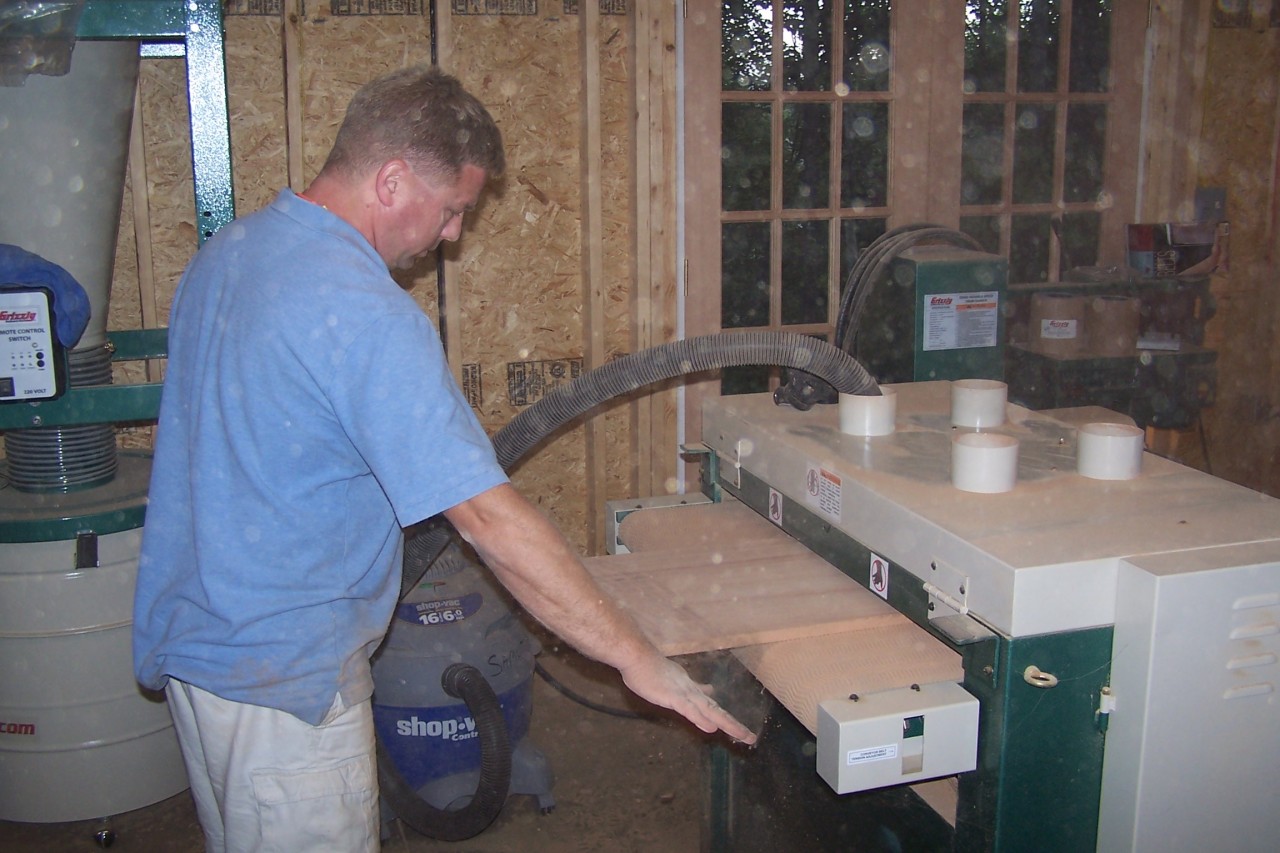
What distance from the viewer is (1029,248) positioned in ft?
12.9

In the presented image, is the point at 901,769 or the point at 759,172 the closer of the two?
the point at 901,769

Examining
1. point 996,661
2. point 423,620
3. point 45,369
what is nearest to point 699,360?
point 996,661

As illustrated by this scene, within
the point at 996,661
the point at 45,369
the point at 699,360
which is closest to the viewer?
the point at 996,661

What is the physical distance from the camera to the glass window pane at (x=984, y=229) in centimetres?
382

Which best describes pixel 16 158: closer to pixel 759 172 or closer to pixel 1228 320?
pixel 759 172

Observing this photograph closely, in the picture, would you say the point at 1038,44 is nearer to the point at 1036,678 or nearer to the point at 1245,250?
the point at 1245,250

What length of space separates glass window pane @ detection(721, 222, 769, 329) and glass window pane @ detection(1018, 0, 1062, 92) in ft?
3.63

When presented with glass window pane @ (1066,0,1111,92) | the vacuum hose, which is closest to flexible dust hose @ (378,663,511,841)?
the vacuum hose

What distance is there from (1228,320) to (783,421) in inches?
116

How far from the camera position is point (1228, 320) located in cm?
410

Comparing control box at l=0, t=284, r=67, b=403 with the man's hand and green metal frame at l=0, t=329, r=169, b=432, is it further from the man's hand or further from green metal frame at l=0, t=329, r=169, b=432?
the man's hand

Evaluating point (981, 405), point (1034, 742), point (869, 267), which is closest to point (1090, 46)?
point (869, 267)

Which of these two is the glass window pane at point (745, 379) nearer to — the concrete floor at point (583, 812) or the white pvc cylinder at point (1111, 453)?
the concrete floor at point (583, 812)

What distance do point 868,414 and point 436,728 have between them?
50.6 inches
